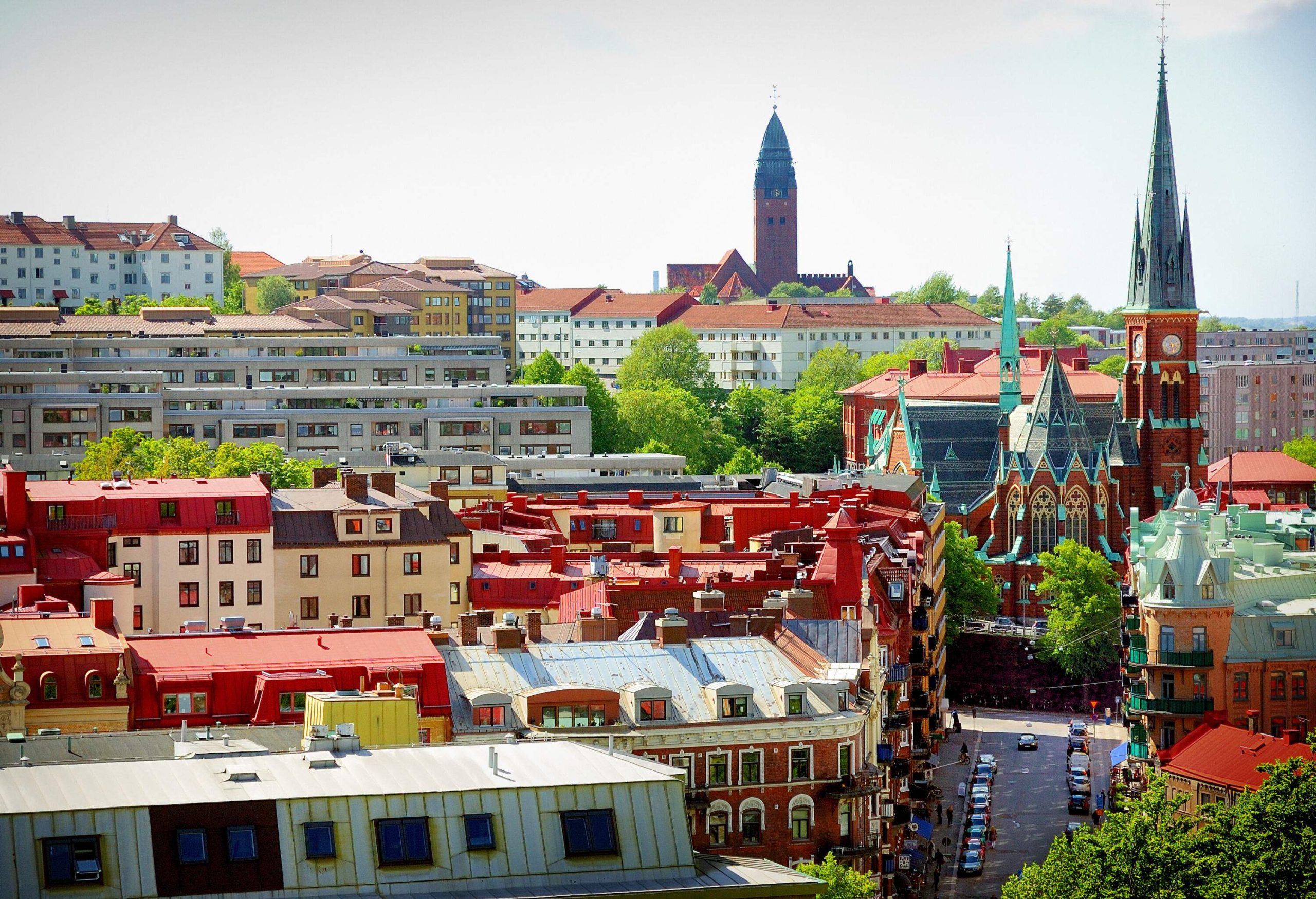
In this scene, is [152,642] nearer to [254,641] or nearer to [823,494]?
[254,641]

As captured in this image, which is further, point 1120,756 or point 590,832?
point 1120,756

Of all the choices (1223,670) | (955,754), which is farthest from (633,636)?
(955,754)

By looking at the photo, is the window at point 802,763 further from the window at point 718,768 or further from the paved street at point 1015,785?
the paved street at point 1015,785

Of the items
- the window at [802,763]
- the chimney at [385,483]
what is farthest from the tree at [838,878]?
the chimney at [385,483]

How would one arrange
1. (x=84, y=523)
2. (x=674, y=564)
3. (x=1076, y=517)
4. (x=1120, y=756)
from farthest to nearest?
(x=1076, y=517), (x=1120, y=756), (x=674, y=564), (x=84, y=523)

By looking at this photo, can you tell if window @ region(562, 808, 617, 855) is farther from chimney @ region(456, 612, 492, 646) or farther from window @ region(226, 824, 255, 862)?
chimney @ region(456, 612, 492, 646)

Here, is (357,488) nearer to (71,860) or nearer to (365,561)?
(365,561)

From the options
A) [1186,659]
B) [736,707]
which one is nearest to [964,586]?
[1186,659]
